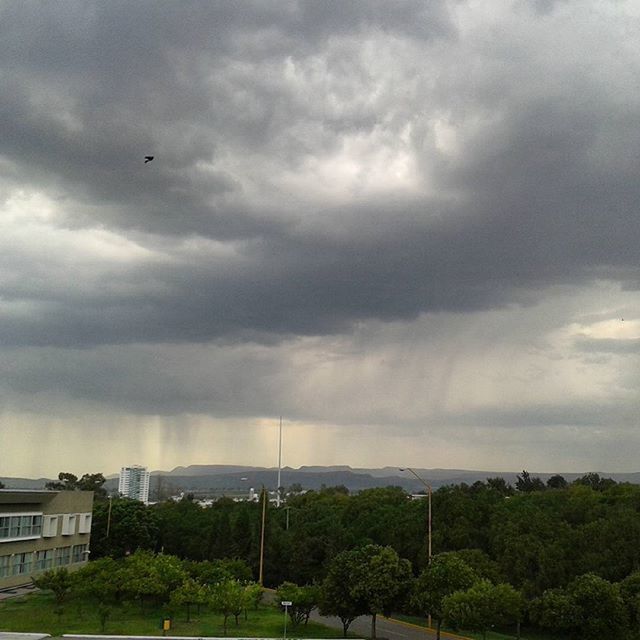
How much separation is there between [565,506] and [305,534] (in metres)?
26.2

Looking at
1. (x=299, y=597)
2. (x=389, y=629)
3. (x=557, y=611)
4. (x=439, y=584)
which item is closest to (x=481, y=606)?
(x=439, y=584)

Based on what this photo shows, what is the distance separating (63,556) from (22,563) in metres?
8.36

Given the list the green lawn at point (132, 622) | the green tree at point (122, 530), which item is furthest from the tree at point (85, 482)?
the green lawn at point (132, 622)

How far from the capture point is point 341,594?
4425 cm

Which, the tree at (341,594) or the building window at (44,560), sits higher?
the tree at (341,594)

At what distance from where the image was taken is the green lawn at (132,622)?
44.7 meters

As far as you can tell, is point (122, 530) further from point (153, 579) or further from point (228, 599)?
point (228, 599)

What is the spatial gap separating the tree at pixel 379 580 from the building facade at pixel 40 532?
33.1 m

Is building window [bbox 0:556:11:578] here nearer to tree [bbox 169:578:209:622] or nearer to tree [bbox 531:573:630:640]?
tree [bbox 169:578:209:622]

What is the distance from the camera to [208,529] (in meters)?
84.4

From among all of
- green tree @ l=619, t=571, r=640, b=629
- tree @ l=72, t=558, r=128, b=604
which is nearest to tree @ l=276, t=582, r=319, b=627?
tree @ l=72, t=558, r=128, b=604

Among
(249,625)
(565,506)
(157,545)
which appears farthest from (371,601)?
(157,545)

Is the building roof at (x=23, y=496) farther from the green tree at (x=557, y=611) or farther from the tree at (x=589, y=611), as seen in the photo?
the tree at (x=589, y=611)

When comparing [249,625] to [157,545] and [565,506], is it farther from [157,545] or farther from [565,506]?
[157,545]
